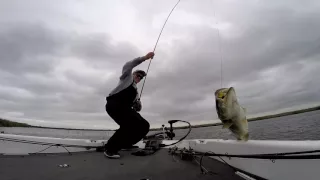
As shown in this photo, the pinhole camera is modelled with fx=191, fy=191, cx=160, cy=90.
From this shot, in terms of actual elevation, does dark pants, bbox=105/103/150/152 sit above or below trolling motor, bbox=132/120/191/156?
above

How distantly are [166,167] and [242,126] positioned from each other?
48.9 inches

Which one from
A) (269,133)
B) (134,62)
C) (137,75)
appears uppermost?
(134,62)

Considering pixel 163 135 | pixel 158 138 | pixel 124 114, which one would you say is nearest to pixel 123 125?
pixel 124 114

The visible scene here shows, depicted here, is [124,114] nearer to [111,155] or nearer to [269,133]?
[111,155]

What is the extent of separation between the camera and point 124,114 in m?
3.67

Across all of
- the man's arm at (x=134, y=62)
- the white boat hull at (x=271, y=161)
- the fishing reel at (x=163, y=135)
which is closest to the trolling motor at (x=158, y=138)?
the fishing reel at (x=163, y=135)

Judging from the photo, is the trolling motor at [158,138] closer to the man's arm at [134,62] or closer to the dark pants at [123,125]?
the dark pants at [123,125]

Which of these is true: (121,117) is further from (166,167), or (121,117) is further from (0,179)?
(0,179)

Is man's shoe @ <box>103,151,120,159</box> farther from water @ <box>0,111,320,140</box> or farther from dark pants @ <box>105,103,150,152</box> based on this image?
water @ <box>0,111,320,140</box>

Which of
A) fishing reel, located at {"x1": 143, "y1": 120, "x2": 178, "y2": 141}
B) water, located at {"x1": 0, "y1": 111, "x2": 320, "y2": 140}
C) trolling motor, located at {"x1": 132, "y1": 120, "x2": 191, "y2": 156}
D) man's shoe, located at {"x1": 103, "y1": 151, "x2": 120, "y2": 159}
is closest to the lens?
man's shoe, located at {"x1": 103, "y1": 151, "x2": 120, "y2": 159}

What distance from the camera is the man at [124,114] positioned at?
3676mm

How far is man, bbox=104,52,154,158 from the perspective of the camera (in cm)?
368

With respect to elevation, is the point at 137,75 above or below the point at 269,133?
above

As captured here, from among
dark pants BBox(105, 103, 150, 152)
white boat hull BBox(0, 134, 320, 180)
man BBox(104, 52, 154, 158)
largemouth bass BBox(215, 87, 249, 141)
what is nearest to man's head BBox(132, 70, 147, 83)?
man BBox(104, 52, 154, 158)
